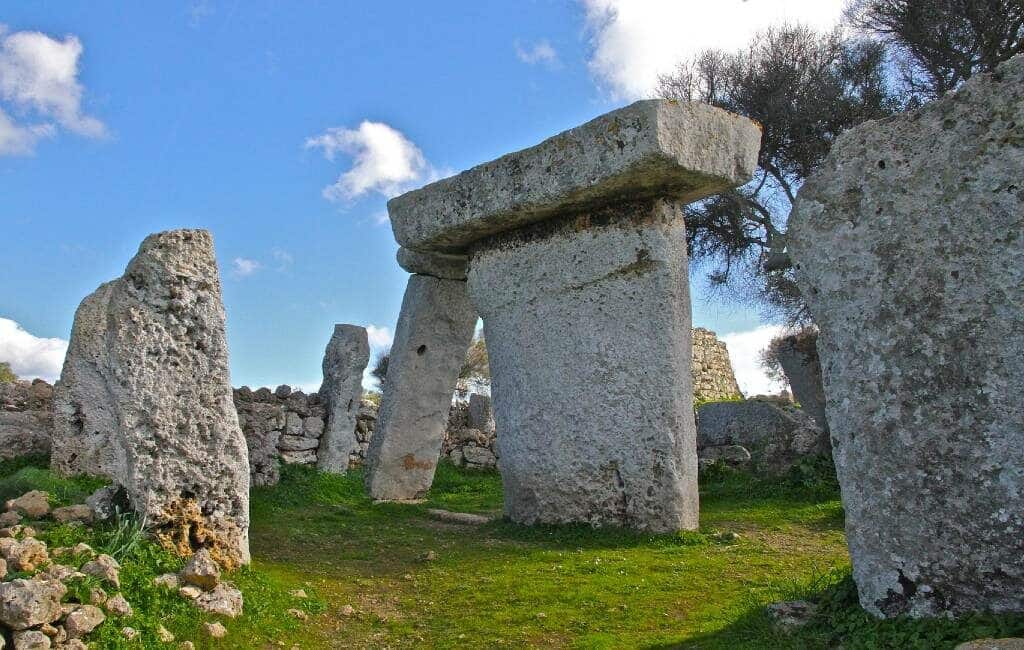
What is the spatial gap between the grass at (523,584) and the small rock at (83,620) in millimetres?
72

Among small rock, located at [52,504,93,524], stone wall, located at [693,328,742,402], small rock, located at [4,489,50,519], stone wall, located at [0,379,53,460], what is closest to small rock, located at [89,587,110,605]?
small rock, located at [52,504,93,524]

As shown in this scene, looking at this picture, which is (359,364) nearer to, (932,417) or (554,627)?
(554,627)

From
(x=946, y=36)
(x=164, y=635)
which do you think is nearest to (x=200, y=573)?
(x=164, y=635)

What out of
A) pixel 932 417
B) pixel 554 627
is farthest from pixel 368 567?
pixel 932 417

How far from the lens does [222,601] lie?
15.8 feet

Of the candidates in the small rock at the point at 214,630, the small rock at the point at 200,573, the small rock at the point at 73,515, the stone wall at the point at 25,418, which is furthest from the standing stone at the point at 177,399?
the stone wall at the point at 25,418

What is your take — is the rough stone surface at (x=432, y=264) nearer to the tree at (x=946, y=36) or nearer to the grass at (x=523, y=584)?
the grass at (x=523, y=584)

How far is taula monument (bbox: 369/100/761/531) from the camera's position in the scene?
23.9ft

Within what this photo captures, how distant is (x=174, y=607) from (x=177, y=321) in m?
1.80

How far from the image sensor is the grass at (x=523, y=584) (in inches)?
175

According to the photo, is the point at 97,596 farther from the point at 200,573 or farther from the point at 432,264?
the point at 432,264

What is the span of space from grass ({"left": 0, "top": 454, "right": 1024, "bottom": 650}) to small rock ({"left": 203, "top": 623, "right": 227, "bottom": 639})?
0.12 feet

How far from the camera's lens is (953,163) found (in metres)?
3.90

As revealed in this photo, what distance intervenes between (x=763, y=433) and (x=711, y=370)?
33.6 feet
